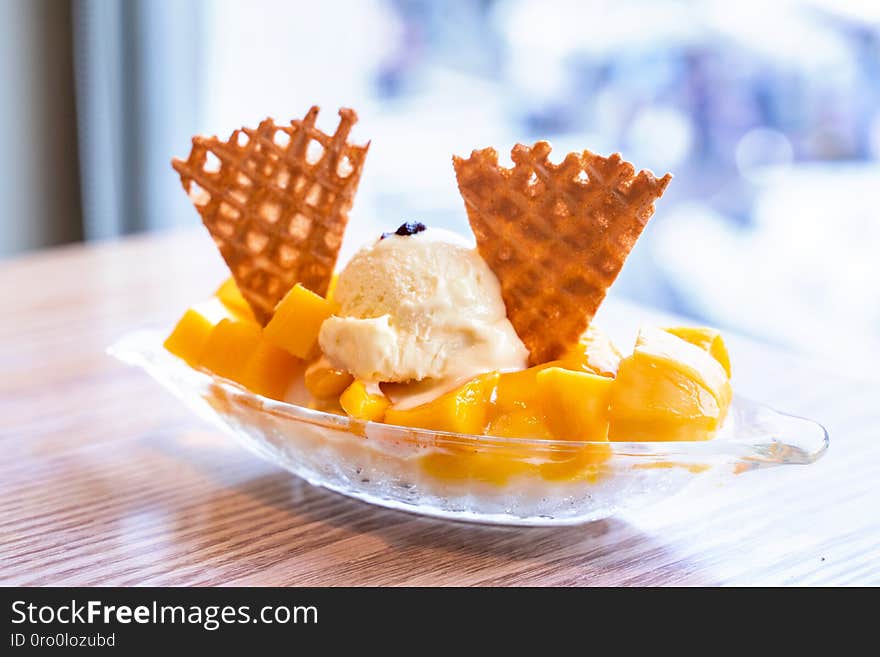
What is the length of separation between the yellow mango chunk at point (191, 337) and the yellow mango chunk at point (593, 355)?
43cm

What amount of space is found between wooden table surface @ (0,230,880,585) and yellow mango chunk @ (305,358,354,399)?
12cm

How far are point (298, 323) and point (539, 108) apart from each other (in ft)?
9.56

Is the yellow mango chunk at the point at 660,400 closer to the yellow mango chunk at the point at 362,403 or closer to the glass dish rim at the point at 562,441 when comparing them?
the glass dish rim at the point at 562,441

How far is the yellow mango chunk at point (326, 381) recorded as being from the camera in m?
1.13

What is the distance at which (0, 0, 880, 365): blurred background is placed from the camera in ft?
10.7

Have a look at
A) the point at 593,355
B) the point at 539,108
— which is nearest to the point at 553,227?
the point at 593,355

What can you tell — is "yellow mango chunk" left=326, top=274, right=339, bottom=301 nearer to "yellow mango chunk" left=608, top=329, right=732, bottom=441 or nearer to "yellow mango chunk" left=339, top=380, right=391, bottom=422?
"yellow mango chunk" left=339, top=380, right=391, bottom=422

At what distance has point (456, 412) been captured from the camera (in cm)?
104

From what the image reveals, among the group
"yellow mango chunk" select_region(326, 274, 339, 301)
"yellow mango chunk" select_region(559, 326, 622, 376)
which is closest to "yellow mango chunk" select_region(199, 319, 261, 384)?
"yellow mango chunk" select_region(326, 274, 339, 301)

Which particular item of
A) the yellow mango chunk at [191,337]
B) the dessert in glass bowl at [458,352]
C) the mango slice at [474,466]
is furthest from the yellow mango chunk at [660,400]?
the yellow mango chunk at [191,337]

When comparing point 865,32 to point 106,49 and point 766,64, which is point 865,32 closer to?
point 766,64

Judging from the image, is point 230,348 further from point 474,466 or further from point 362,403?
point 474,466

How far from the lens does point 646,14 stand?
3424 mm

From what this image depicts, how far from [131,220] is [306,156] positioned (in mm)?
2760
